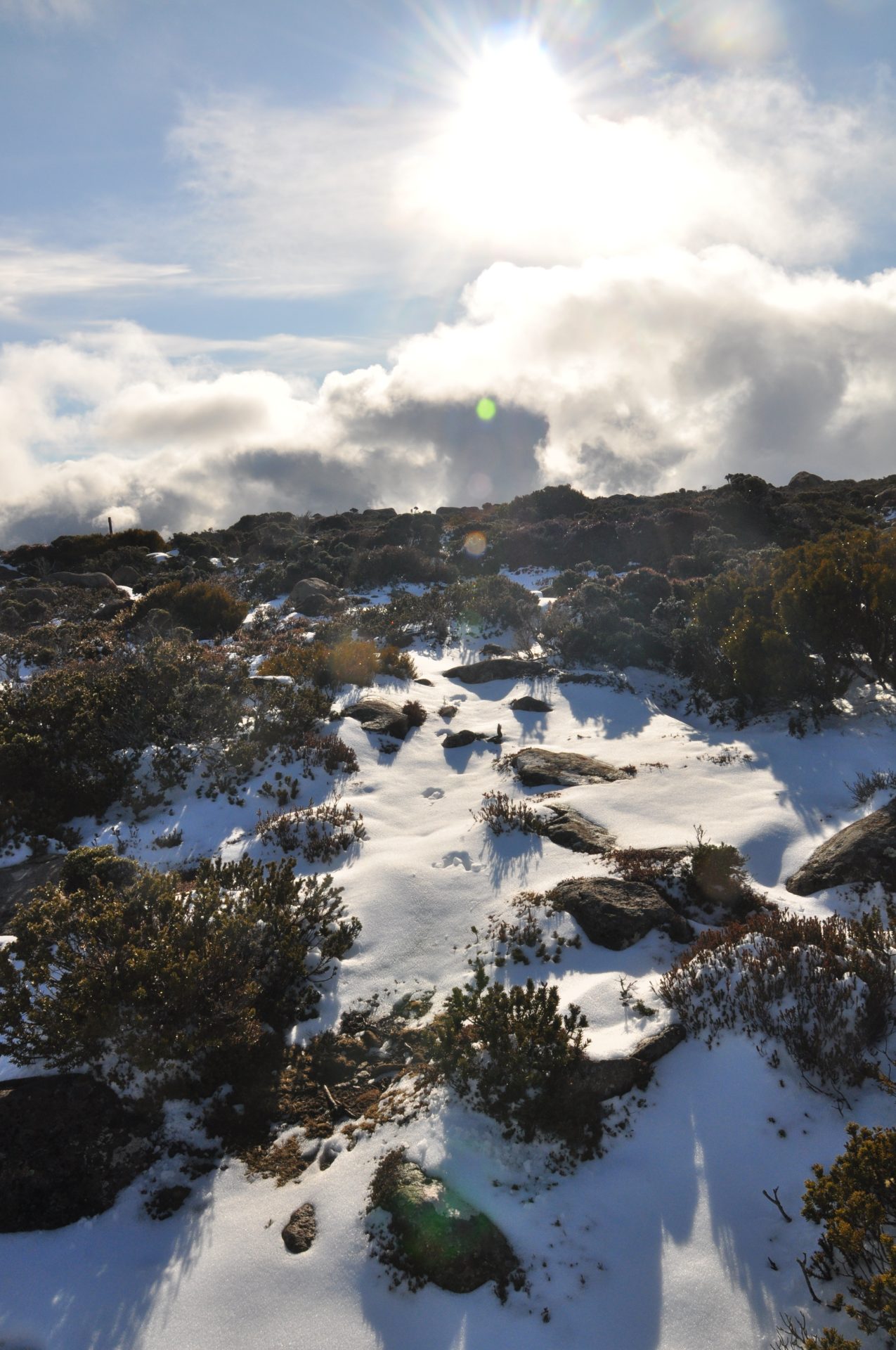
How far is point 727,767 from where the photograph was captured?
1016cm

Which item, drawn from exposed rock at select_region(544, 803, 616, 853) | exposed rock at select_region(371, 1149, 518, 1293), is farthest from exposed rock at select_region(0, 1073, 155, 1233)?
exposed rock at select_region(544, 803, 616, 853)

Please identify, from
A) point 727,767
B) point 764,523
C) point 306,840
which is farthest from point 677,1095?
point 764,523

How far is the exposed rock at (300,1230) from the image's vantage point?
4062mm

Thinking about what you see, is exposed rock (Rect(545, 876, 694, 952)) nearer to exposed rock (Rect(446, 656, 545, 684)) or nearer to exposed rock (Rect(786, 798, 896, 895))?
exposed rock (Rect(786, 798, 896, 895))

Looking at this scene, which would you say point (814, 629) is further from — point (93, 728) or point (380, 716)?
point (93, 728)

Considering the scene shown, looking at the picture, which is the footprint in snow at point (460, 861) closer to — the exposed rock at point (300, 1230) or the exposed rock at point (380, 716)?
the exposed rock at point (300, 1230)

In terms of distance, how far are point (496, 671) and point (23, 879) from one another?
9965mm

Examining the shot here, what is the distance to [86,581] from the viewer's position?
90.1 ft

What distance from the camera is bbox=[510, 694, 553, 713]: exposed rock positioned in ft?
44.2

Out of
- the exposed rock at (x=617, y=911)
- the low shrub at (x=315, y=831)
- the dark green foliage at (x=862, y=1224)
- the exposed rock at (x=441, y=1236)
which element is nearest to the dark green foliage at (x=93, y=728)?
the low shrub at (x=315, y=831)

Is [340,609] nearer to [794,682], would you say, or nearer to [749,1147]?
[794,682]

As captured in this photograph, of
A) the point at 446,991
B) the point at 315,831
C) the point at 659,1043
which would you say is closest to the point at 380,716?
the point at 315,831

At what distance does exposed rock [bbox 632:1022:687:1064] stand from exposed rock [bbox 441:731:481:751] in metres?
7.06

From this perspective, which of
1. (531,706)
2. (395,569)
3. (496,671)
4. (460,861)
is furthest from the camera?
(395,569)
